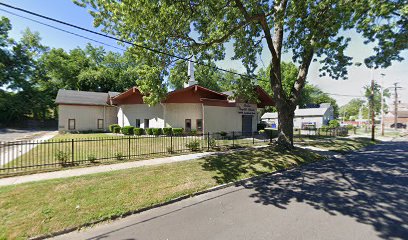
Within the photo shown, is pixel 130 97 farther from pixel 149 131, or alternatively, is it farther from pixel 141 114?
pixel 149 131

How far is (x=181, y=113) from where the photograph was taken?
2034 centimetres

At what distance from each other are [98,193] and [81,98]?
26294 millimetres

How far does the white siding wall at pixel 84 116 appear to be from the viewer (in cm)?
2533

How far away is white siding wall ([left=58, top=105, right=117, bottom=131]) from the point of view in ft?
83.1

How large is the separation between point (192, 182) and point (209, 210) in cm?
195

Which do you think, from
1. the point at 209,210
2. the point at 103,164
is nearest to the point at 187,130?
the point at 103,164


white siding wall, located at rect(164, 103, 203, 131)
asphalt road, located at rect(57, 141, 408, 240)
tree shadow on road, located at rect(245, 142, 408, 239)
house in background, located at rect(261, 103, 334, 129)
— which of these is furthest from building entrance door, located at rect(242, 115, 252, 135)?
house in background, located at rect(261, 103, 334, 129)

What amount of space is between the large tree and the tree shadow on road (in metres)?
4.61

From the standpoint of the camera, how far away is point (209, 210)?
5.06 metres

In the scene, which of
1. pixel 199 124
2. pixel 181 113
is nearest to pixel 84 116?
pixel 181 113

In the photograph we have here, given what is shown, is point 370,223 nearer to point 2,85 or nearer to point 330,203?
point 330,203

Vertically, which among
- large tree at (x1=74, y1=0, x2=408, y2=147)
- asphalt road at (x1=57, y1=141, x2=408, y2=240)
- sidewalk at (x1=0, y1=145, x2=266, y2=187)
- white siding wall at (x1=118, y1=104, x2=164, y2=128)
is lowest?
asphalt road at (x1=57, y1=141, x2=408, y2=240)

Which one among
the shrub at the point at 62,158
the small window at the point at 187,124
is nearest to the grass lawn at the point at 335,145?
the small window at the point at 187,124

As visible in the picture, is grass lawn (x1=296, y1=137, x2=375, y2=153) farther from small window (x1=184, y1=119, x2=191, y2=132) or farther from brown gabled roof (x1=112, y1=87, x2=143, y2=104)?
brown gabled roof (x1=112, y1=87, x2=143, y2=104)
